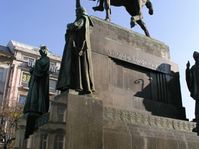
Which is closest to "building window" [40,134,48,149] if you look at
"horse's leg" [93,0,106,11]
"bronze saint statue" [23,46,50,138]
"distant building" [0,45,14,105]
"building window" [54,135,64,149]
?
"building window" [54,135,64,149]

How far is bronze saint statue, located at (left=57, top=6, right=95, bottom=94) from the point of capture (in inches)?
322

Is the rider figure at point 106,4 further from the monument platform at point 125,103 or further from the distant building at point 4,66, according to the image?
the distant building at point 4,66

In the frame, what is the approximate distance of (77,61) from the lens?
843 centimetres

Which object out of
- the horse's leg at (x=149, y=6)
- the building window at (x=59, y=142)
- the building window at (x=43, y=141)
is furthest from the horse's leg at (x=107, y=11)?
the building window at (x=59, y=142)

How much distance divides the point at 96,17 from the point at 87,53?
2512 millimetres

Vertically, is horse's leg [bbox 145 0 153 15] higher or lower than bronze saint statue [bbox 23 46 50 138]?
higher

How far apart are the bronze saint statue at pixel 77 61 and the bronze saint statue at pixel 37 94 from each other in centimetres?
209

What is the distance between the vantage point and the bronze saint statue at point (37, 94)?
32.7ft

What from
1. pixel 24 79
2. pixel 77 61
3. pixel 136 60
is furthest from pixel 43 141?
pixel 24 79

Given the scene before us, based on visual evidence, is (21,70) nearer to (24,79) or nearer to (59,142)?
(24,79)

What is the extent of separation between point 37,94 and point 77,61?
9.36 feet

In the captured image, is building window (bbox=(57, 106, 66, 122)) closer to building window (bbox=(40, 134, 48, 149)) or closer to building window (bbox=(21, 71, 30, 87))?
building window (bbox=(40, 134, 48, 149))

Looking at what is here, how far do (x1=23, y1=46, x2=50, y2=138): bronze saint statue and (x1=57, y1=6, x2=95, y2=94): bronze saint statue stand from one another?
2.09 meters

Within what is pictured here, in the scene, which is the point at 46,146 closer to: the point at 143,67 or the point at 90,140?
the point at 90,140
